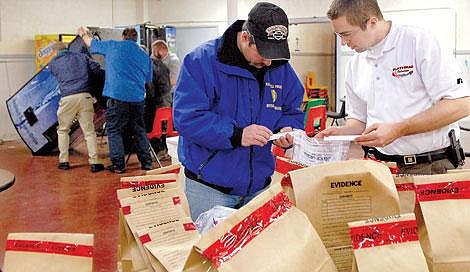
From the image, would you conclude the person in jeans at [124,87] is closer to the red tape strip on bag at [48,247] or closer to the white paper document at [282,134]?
the white paper document at [282,134]

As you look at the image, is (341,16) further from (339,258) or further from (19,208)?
(19,208)

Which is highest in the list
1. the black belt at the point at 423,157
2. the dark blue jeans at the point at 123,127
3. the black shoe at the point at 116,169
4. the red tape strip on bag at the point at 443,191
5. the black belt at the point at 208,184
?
the red tape strip on bag at the point at 443,191

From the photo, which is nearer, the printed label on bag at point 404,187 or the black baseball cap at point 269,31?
Answer: the printed label on bag at point 404,187

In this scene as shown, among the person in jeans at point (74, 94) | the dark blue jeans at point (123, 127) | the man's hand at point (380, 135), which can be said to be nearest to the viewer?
the man's hand at point (380, 135)

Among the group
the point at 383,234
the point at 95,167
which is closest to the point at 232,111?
the point at 383,234

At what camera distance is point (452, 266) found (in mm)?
977

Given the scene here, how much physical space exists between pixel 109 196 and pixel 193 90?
389cm

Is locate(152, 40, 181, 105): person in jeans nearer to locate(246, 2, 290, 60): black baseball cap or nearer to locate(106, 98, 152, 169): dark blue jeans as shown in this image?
locate(106, 98, 152, 169): dark blue jeans

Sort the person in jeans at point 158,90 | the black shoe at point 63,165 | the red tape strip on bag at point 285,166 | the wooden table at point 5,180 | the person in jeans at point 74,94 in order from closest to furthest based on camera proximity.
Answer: the red tape strip on bag at point 285,166
the wooden table at point 5,180
the person in jeans at point 74,94
the black shoe at point 63,165
the person in jeans at point 158,90

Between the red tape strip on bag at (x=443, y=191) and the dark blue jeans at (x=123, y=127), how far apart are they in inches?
218

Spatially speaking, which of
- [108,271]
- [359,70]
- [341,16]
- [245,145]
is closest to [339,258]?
[245,145]

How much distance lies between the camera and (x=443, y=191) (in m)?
1.05

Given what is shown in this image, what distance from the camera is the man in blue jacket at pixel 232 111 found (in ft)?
6.06

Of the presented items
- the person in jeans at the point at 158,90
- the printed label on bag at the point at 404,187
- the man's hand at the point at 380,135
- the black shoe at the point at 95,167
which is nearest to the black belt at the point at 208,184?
the man's hand at the point at 380,135
